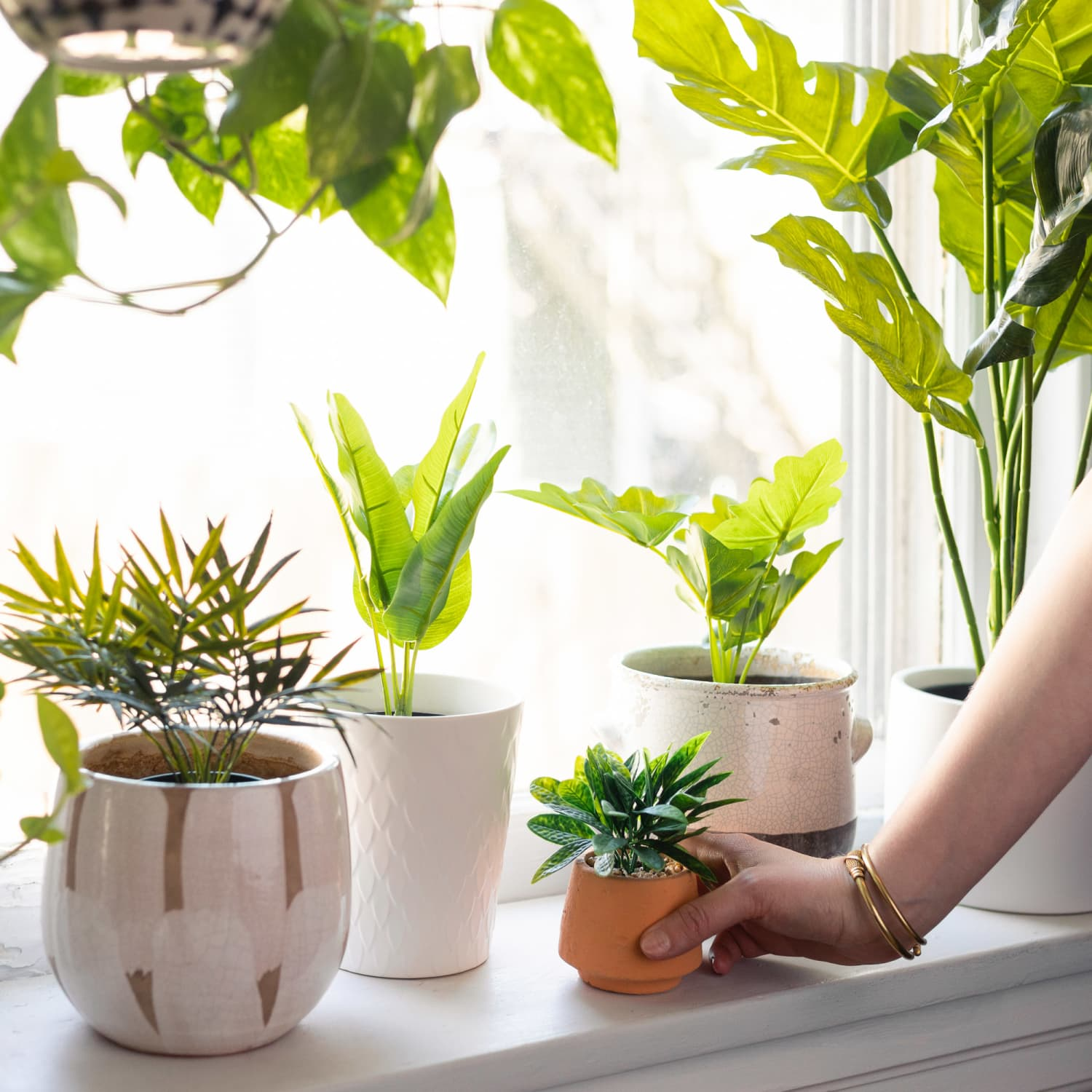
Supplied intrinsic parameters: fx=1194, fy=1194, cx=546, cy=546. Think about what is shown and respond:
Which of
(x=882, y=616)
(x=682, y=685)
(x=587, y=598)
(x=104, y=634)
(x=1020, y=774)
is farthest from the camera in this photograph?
(x=882, y=616)

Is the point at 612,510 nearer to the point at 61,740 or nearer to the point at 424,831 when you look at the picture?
the point at 424,831

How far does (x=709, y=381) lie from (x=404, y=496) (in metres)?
0.41

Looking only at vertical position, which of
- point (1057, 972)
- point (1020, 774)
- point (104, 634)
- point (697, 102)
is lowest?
point (1057, 972)

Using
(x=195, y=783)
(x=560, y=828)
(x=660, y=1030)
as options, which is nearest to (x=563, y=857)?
(x=560, y=828)

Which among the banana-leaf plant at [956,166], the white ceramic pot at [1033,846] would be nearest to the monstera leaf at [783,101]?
the banana-leaf plant at [956,166]

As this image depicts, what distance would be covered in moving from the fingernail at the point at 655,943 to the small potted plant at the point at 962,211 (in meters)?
0.23

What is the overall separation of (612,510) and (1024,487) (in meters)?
0.33

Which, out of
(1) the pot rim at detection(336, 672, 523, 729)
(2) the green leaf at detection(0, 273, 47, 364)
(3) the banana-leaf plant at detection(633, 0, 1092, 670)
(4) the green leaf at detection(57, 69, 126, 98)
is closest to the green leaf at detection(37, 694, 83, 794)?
(2) the green leaf at detection(0, 273, 47, 364)

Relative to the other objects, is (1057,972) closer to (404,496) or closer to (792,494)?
(792,494)

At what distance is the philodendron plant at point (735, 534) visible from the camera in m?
0.83

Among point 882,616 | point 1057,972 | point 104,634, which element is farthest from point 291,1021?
point 882,616

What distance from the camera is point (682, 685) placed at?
2.79ft

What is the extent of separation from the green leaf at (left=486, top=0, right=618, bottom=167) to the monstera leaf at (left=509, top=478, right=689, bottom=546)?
45cm

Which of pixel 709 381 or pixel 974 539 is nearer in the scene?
pixel 709 381
